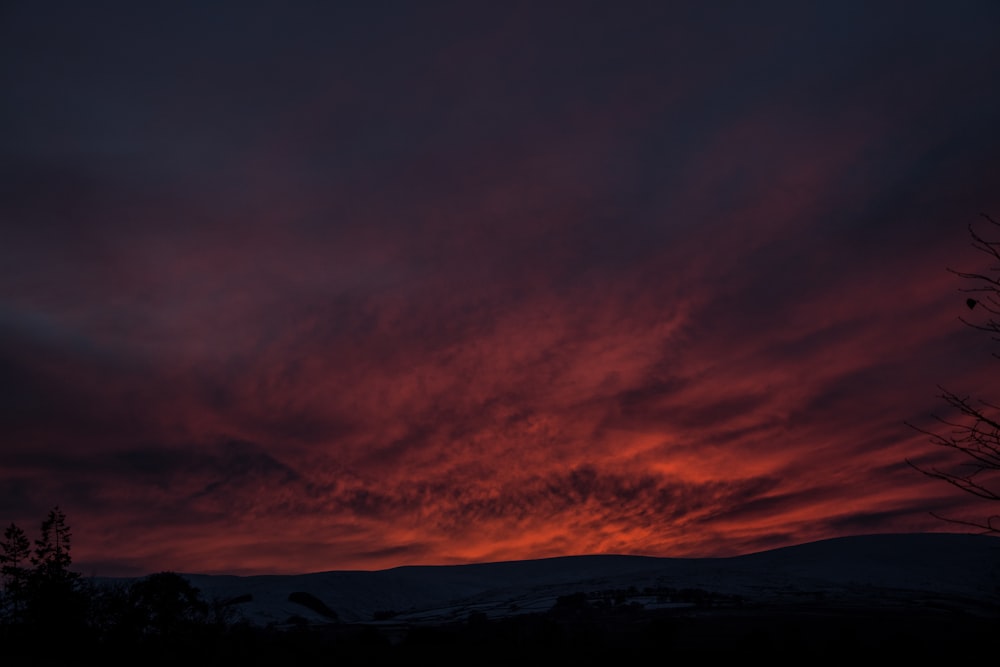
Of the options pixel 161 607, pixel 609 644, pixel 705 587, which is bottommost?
pixel 609 644

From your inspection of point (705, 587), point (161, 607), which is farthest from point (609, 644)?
point (705, 587)

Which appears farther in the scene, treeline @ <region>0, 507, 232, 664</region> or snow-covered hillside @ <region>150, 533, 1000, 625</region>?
snow-covered hillside @ <region>150, 533, 1000, 625</region>

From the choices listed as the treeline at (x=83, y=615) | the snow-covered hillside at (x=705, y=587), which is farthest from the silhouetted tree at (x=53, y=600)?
the snow-covered hillside at (x=705, y=587)

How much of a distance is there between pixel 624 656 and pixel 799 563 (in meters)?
106

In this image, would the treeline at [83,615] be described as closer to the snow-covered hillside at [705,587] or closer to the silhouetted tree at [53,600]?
the silhouetted tree at [53,600]

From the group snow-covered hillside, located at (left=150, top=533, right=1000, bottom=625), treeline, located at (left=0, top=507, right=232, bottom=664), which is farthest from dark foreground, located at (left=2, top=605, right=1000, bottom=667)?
snow-covered hillside, located at (left=150, top=533, right=1000, bottom=625)

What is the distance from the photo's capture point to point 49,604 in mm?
38688

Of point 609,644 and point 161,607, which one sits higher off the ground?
point 161,607

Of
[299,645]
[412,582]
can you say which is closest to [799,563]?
[412,582]

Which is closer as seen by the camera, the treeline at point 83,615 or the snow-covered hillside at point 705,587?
the treeline at point 83,615

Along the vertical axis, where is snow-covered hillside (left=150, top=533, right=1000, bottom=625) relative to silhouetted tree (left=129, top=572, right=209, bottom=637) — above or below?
below

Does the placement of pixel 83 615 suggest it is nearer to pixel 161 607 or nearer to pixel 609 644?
pixel 161 607

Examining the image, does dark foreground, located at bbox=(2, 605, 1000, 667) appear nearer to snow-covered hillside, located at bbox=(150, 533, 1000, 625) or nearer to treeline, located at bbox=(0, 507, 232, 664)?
treeline, located at bbox=(0, 507, 232, 664)

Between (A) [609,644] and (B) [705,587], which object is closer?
(A) [609,644]
